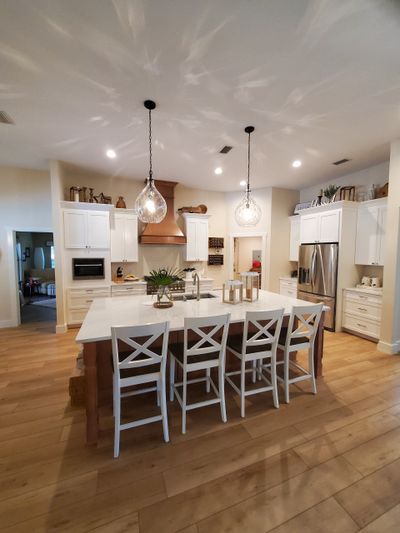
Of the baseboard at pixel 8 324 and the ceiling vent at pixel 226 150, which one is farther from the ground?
the ceiling vent at pixel 226 150

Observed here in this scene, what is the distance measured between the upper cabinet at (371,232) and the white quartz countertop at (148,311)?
2.25 meters

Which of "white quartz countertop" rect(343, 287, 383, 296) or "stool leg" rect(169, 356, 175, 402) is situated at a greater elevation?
"white quartz countertop" rect(343, 287, 383, 296)

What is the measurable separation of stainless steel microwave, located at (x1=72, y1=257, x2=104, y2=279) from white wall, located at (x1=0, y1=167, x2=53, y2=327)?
0.94m

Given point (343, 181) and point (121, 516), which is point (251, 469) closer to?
point (121, 516)

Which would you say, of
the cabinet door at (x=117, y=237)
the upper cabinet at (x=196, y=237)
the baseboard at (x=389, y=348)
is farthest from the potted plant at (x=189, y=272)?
the baseboard at (x=389, y=348)

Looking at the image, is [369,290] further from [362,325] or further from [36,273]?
[36,273]

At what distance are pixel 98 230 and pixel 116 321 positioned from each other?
2915mm

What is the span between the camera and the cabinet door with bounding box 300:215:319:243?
4664 mm

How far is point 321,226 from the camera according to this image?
4.54 meters

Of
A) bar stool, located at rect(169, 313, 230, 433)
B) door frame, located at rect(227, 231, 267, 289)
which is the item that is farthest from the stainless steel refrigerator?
bar stool, located at rect(169, 313, 230, 433)

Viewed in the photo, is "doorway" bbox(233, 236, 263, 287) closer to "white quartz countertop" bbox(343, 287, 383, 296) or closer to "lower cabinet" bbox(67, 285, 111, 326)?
"white quartz countertop" bbox(343, 287, 383, 296)

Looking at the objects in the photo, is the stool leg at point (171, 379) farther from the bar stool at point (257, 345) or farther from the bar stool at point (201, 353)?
the bar stool at point (257, 345)

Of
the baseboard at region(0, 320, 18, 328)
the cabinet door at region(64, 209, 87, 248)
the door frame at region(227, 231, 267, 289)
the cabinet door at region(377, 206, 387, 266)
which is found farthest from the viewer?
the door frame at region(227, 231, 267, 289)

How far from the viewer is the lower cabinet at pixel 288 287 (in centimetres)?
535
